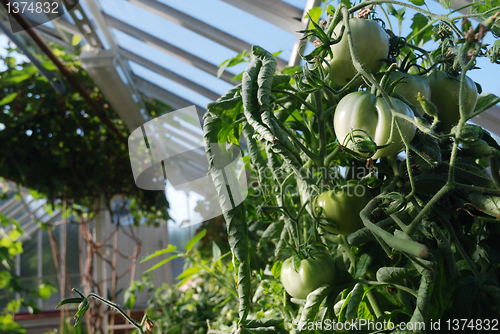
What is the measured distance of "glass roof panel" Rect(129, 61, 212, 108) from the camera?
2334mm

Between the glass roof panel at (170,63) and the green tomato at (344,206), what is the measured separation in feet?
5.69

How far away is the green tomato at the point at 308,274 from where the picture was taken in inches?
13.2

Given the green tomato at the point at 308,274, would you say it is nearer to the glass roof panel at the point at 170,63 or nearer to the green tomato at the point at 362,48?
the green tomato at the point at 362,48

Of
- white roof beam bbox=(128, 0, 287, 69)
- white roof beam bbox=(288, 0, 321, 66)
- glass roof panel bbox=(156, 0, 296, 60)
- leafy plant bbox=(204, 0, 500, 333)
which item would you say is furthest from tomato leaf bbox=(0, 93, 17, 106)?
leafy plant bbox=(204, 0, 500, 333)

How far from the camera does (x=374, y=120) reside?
0.26 metres

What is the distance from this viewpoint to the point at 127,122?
2.58 meters

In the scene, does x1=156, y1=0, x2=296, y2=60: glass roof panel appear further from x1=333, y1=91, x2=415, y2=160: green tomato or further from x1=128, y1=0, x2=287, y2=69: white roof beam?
x1=333, y1=91, x2=415, y2=160: green tomato

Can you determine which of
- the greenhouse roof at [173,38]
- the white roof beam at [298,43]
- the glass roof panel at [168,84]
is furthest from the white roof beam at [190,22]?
the glass roof panel at [168,84]

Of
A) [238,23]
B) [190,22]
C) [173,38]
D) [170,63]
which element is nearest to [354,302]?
[238,23]

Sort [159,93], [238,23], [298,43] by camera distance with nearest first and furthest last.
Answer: [298,43]
[238,23]
[159,93]

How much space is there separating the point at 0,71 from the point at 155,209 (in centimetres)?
143

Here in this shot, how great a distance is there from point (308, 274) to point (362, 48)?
0.19m

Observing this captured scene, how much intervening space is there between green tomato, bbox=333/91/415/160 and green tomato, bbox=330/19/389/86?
4 cm

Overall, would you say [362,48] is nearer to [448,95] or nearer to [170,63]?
[448,95]
